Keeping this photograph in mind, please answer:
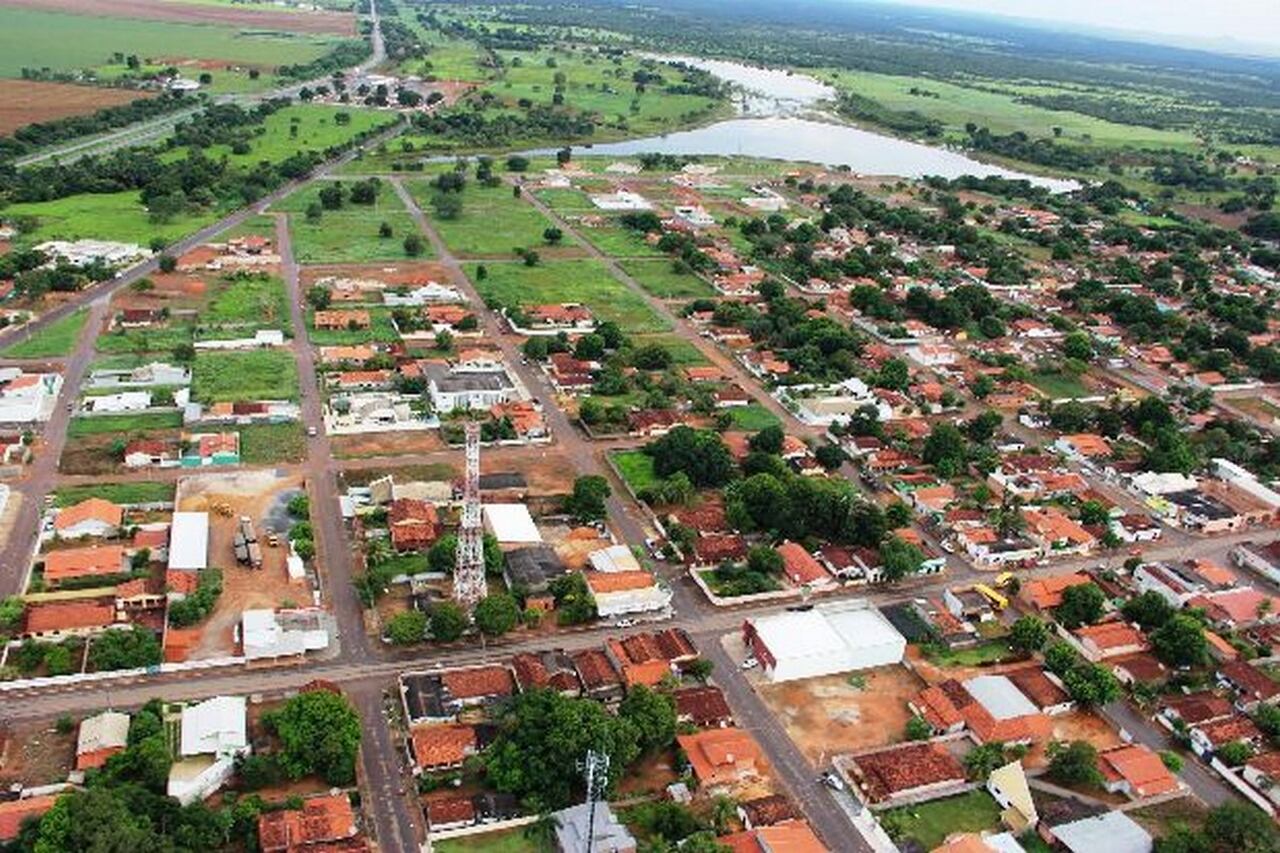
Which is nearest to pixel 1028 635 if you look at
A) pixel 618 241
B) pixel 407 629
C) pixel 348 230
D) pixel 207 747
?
pixel 407 629

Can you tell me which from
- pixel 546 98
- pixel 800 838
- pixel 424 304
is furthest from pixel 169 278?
pixel 546 98

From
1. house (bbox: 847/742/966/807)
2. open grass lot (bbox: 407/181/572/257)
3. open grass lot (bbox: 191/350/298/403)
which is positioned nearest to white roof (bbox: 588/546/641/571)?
house (bbox: 847/742/966/807)

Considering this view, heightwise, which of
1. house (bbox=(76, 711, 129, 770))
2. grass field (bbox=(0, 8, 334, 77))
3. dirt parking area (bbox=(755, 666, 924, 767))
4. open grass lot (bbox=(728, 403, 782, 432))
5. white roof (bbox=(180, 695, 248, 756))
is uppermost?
grass field (bbox=(0, 8, 334, 77))

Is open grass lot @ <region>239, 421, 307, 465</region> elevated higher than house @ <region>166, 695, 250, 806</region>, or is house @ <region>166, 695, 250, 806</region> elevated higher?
house @ <region>166, 695, 250, 806</region>

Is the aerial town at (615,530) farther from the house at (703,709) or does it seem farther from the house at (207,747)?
the house at (703,709)

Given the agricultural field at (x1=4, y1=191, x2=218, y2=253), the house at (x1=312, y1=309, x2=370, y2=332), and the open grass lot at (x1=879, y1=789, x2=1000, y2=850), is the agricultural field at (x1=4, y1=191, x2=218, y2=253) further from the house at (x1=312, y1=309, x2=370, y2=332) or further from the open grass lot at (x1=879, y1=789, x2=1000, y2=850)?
the open grass lot at (x1=879, y1=789, x2=1000, y2=850)
